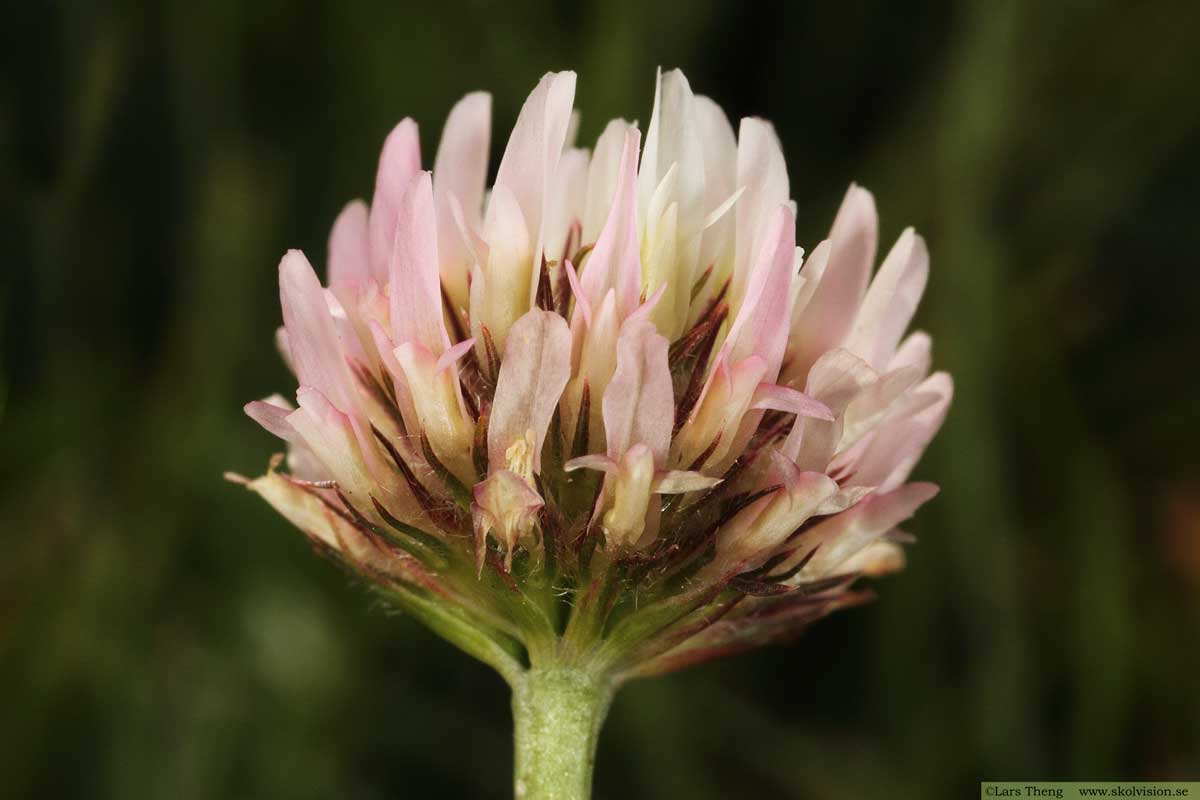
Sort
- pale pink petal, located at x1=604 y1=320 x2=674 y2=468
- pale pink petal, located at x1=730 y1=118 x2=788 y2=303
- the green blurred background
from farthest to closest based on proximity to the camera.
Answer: the green blurred background
pale pink petal, located at x1=730 y1=118 x2=788 y2=303
pale pink petal, located at x1=604 y1=320 x2=674 y2=468

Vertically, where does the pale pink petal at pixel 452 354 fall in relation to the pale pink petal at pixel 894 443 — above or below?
below

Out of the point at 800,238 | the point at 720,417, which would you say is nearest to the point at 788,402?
the point at 720,417

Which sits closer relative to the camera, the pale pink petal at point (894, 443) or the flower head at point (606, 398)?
the flower head at point (606, 398)

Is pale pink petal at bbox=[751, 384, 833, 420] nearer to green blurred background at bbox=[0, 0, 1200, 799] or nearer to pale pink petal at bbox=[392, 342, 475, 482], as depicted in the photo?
pale pink petal at bbox=[392, 342, 475, 482]

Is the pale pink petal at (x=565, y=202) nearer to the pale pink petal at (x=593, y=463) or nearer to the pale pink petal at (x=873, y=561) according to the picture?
the pale pink petal at (x=593, y=463)

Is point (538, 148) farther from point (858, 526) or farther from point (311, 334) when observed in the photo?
point (858, 526)

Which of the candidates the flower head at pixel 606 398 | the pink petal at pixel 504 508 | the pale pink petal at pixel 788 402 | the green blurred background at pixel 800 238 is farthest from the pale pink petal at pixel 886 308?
the green blurred background at pixel 800 238

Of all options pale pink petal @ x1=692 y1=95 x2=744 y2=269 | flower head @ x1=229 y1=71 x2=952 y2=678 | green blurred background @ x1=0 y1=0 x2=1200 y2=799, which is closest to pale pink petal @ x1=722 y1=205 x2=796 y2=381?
flower head @ x1=229 y1=71 x2=952 y2=678

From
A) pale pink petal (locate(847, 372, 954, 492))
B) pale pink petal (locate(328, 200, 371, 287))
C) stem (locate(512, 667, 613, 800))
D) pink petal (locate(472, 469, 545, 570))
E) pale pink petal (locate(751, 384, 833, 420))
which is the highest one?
pale pink petal (locate(328, 200, 371, 287))

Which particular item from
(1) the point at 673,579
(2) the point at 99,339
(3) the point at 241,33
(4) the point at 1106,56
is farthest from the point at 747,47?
(1) the point at 673,579
